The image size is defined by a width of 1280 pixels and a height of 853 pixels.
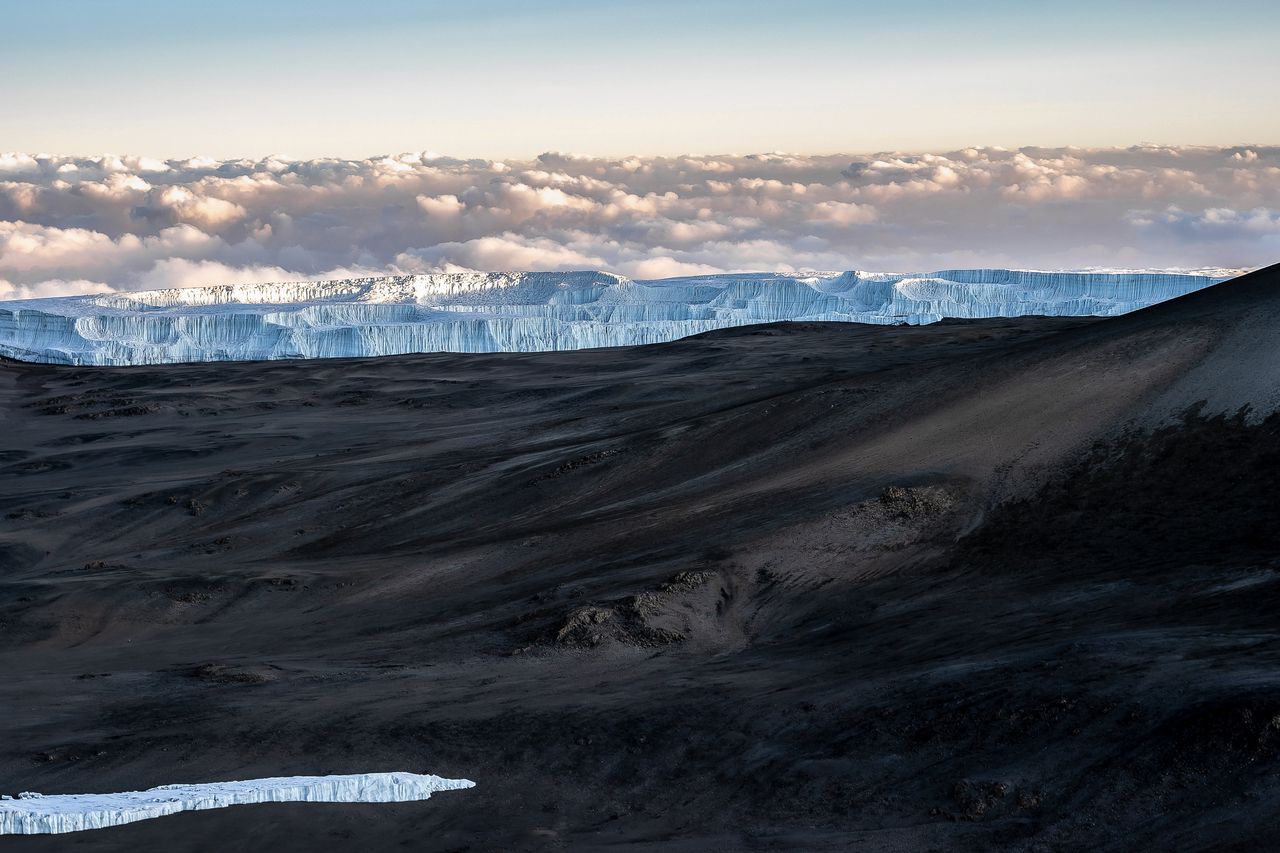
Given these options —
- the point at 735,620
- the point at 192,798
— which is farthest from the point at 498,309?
the point at 192,798

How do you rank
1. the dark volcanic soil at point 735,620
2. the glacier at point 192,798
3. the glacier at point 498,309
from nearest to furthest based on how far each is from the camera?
1. the glacier at point 192,798
2. the dark volcanic soil at point 735,620
3. the glacier at point 498,309

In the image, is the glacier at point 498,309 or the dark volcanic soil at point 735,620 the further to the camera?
the glacier at point 498,309

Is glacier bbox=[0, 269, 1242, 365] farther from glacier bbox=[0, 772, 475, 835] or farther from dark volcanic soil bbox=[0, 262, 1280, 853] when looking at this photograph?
glacier bbox=[0, 772, 475, 835]

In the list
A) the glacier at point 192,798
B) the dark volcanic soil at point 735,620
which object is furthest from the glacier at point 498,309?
the glacier at point 192,798

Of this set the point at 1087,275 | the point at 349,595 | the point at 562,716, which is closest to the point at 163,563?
the point at 349,595

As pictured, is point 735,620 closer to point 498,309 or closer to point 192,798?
point 192,798

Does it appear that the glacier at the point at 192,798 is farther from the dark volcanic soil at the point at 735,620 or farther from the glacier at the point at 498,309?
the glacier at the point at 498,309

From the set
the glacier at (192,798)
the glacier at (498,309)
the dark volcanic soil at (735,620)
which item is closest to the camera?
the glacier at (192,798)

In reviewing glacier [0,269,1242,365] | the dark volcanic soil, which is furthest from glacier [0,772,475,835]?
glacier [0,269,1242,365]
